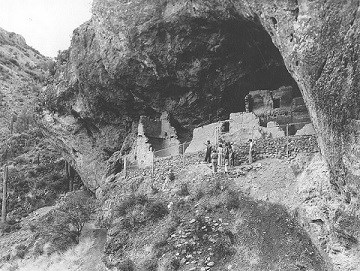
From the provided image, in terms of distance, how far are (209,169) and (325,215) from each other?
690cm

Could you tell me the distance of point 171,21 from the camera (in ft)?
90.0

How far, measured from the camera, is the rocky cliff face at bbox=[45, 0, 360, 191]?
18.2 m

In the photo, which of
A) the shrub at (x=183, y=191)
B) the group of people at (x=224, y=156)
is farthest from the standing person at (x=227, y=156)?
the shrub at (x=183, y=191)

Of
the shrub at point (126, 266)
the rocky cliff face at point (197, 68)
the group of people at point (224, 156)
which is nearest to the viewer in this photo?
the rocky cliff face at point (197, 68)

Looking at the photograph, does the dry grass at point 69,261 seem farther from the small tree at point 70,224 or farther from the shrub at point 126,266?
the shrub at point 126,266

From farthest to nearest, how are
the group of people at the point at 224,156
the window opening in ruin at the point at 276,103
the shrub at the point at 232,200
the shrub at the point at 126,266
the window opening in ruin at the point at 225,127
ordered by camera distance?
the window opening in ruin at the point at 276,103, the window opening in ruin at the point at 225,127, the group of people at the point at 224,156, the shrub at the point at 232,200, the shrub at the point at 126,266

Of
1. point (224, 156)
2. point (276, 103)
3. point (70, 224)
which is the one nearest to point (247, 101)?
point (276, 103)

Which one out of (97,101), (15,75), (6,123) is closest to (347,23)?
(97,101)

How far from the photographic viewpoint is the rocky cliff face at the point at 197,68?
719 inches

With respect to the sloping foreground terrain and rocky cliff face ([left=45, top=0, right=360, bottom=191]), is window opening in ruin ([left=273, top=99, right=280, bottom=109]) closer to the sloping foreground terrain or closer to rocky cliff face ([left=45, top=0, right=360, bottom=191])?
rocky cliff face ([left=45, top=0, right=360, bottom=191])

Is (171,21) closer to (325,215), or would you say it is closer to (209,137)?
(209,137)

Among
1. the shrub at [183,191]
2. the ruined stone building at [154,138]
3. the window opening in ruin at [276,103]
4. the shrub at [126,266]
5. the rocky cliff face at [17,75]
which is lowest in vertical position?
the shrub at [126,266]

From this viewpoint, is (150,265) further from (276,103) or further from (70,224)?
(276,103)

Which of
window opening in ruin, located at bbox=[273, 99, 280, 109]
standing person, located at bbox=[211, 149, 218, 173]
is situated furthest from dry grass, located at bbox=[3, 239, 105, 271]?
window opening in ruin, located at bbox=[273, 99, 280, 109]
